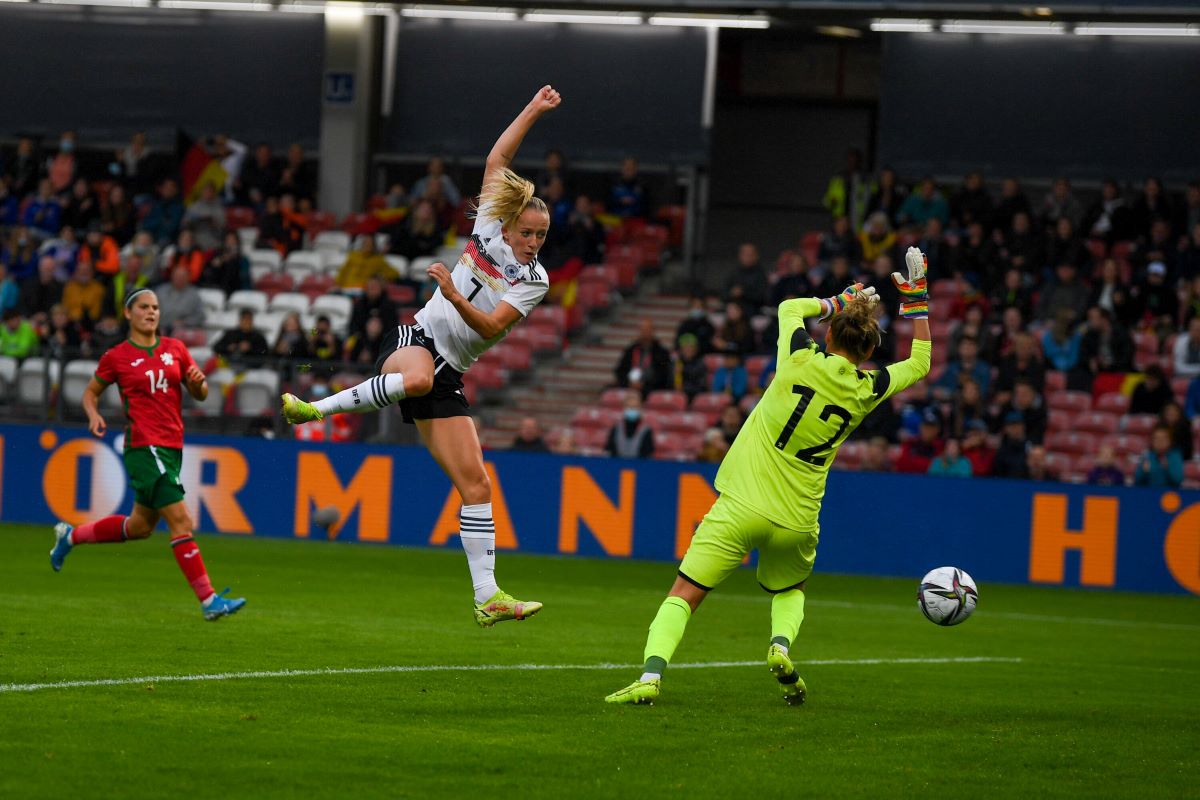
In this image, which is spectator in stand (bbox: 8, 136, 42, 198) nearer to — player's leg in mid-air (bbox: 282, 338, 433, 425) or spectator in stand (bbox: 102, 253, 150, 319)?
spectator in stand (bbox: 102, 253, 150, 319)

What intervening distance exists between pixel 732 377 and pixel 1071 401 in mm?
4210

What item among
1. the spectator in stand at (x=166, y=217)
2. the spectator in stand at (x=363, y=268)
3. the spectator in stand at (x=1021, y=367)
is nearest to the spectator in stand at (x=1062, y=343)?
the spectator in stand at (x=1021, y=367)

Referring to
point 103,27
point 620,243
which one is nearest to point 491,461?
point 620,243

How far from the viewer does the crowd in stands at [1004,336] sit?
20094 mm

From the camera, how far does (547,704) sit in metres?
8.42

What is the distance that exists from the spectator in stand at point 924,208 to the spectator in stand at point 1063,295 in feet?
7.08

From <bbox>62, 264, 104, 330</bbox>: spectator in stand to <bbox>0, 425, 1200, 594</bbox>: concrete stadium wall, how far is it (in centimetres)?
415

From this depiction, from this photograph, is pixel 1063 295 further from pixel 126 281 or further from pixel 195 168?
pixel 195 168

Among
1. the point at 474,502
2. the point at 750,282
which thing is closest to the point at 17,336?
the point at 750,282

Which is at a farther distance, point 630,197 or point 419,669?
point 630,197

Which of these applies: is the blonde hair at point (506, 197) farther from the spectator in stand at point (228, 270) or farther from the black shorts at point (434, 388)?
the spectator in stand at point (228, 270)

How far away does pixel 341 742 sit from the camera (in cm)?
708

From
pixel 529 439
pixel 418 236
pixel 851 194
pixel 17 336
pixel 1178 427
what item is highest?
pixel 851 194

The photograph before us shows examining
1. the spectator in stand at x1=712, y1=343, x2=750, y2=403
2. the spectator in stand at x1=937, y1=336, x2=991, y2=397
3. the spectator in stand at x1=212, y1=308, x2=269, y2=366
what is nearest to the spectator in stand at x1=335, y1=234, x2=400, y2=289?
the spectator in stand at x1=212, y1=308, x2=269, y2=366
